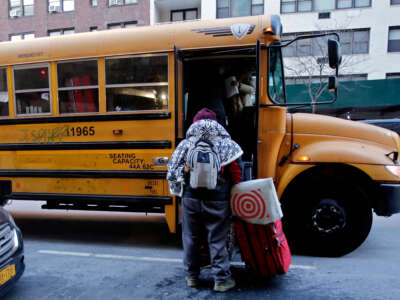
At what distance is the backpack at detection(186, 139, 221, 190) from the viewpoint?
2.98 m

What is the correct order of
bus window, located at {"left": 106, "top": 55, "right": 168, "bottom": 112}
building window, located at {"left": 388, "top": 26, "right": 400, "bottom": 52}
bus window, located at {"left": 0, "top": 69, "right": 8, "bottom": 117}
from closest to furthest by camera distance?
bus window, located at {"left": 106, "top": 55, "right": 168, "bottom": 112}
bus window, located at {"left": 0, "top": 69, "right": 8, "bottom": 117}
building window, located at {"left": 388, "top": 26, "right": 400, "bottom": 52}

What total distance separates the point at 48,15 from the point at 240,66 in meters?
21.2

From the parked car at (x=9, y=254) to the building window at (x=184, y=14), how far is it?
63.7 feet

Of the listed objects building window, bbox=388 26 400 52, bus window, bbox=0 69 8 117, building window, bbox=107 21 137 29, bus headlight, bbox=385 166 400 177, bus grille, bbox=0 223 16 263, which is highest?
building window, bbox=107 21 137 29

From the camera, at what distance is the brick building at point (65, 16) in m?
20.2

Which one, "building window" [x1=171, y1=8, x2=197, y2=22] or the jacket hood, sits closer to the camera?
the jacket hood

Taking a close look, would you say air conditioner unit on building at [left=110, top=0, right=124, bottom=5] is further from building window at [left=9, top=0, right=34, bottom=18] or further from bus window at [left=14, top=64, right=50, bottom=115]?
bus window at [left=14, top=64, right=50, bottom=115]

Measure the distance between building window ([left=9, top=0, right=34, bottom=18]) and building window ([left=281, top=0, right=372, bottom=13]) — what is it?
16.8 meters

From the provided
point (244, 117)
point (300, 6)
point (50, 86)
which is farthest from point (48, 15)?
point (244, 117)

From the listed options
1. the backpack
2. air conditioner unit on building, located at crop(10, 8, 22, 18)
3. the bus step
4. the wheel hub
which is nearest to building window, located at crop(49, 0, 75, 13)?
air conditioner unit on building, located at crop(10, 8, 22, 18)

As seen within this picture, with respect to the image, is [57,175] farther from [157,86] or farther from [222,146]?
[222,146]

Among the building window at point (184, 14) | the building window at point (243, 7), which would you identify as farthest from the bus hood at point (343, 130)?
the building window at point (184, 14)

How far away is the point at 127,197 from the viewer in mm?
4383

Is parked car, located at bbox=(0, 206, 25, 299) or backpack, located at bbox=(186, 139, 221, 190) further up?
backpack, located at bbox=(186, 139, 221, 190)
